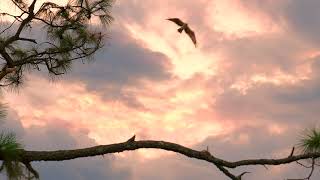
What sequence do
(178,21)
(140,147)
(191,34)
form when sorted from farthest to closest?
(178,21) → (191,34) → (140,147)

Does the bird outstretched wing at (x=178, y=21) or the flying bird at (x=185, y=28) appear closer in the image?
the flying bird at (x=185, y=28)

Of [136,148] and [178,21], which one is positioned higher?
[178,21]

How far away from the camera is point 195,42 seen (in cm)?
571

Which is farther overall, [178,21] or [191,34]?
[178,21]

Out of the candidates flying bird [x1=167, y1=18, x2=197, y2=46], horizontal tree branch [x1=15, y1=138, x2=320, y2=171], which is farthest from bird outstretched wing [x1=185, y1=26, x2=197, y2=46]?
horizontal tree branch [x1=15, y1=138, x2=320, y2=171]

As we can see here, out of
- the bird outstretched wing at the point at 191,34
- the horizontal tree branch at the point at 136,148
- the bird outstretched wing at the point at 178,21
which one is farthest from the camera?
the bird outstretched wing at the point at 178,21

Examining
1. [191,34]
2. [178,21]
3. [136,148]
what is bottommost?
[136,148]

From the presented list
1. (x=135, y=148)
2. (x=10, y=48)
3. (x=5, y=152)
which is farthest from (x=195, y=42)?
(x=10, y=48)

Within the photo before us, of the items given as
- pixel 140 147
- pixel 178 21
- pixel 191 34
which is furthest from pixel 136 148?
pixel 178 21

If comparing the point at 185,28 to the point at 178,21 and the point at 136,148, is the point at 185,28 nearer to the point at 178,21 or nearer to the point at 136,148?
the point at 178,21

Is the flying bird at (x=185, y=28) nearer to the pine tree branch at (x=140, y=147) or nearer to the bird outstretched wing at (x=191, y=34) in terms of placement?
the bird outstretched wing at (x=191, y=34)

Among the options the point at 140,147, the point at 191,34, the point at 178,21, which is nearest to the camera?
the point at 140,147

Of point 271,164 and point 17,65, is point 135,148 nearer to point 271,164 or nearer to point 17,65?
point 271,164

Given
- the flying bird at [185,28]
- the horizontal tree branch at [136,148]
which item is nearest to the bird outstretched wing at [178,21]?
the flying bird at [185,28]
